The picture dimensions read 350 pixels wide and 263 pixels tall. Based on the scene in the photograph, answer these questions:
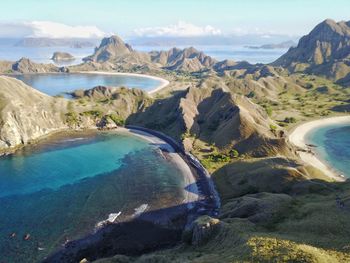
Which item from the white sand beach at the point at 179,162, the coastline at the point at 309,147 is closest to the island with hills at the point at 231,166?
the coastline at the point at 309,147

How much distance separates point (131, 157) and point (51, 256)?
5755 centimetres

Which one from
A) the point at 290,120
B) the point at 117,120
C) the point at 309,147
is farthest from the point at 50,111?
the point at 290,120

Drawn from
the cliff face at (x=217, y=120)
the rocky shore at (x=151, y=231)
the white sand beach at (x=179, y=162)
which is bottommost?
the rocky shore at (x=151, y=231)

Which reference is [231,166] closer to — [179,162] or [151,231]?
[179,162]

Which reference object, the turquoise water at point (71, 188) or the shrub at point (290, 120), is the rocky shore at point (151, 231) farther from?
the shrub at point (290, 120)

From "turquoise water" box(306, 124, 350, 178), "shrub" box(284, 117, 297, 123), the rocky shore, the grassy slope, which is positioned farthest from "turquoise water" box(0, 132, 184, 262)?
"shrub" box(284, 117, 297, 123)

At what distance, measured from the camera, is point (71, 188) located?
99.4m

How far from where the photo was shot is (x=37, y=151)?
127m

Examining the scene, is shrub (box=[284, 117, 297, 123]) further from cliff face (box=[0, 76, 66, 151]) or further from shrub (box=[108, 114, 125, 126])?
cliff face (box=[0, 76, 66, 151])

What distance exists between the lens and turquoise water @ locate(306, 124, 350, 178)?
395ft

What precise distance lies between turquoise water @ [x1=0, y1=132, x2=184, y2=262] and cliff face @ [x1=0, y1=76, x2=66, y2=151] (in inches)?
312

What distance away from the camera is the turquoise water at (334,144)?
395ft

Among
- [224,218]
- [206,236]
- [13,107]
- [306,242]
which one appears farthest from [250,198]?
[13,107]

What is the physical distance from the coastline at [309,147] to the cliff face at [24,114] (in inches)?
3903
